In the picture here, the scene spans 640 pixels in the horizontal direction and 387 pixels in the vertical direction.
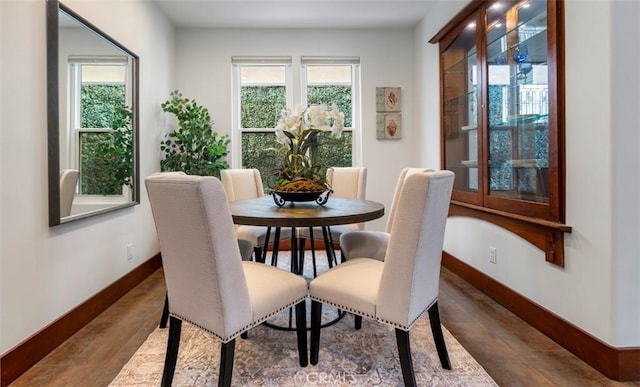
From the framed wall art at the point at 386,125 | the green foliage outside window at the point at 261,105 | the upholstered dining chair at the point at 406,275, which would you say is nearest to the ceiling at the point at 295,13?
the green foliage outside window at the point at 261,105

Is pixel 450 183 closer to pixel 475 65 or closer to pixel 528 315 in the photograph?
pixel 528 315

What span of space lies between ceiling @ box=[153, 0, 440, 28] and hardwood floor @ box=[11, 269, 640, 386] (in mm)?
2757

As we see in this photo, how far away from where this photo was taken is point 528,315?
2170mm

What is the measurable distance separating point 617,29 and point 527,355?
1.58 metres

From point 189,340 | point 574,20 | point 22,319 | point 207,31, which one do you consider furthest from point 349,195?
point 207,31

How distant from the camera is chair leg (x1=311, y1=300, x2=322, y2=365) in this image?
1647 mm

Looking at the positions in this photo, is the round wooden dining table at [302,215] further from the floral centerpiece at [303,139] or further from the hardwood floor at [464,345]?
the hardwood floor at [464,345]

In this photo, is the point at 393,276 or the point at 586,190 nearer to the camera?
the point at 393,276

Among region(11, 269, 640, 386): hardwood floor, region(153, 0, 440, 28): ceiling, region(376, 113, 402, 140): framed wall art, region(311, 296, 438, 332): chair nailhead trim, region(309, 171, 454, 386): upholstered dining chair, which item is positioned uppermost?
region(153, 0, 440, 28): ceiling

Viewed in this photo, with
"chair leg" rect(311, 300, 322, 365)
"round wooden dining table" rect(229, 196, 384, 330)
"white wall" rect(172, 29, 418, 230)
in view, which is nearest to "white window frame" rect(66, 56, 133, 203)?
"round wooden dining table" rect(229, 196, 384, 330)

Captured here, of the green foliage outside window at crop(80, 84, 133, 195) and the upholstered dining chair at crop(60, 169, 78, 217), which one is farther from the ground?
the green foliage outside window at crop(80, 84, 133, 195)

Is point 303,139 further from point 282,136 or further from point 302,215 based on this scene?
point 302,215

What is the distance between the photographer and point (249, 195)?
306cm

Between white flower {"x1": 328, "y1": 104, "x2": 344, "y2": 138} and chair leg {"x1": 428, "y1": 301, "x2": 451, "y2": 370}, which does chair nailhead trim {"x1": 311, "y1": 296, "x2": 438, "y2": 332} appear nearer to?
chair leg {"x1": 428, "y1": 301, "x2": 451, "y2": 370}
